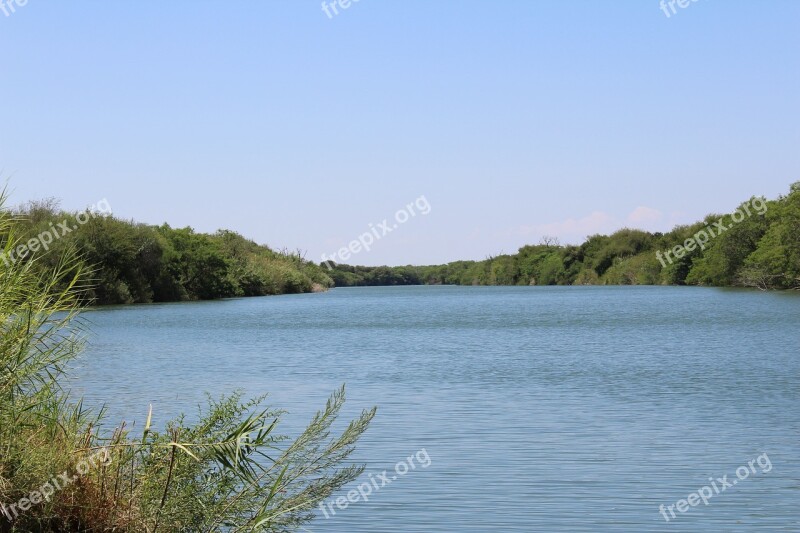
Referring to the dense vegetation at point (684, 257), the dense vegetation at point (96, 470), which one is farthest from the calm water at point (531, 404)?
the dense vegetation at point (684, 257)

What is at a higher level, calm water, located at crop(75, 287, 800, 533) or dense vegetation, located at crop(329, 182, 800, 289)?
dense vegetation, located at crop(329, 182, 800, 289)

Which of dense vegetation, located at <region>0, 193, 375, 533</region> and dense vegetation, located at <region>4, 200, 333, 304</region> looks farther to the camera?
dense vegetation, located at <region>4, 200, 333, 304</region>

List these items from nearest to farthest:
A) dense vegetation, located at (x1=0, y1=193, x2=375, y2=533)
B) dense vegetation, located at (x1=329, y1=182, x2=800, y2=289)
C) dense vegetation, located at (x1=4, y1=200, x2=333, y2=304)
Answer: dense vegetation, located at (x1=0, y1=193, x2=375, y2=533) → dense vegetation, located at (x1=4, y1=200, x2=333, y2=304) → dense vegetation, located at (x1=329, y1=182, x2=800, y2=289)

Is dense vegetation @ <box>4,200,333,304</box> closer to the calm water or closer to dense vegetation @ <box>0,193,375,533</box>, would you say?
Result: the calm water

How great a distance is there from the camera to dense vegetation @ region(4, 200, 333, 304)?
232 ft

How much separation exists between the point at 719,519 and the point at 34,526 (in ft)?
24.6

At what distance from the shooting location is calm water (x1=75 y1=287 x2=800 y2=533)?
11.5 m

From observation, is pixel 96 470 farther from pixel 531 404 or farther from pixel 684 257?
pixel 684 257

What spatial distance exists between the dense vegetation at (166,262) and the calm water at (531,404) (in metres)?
22.0

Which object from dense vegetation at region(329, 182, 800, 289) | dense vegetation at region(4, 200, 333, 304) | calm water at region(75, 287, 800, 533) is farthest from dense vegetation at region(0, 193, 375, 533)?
dense vegetation at region(329, 182, 800, 289)

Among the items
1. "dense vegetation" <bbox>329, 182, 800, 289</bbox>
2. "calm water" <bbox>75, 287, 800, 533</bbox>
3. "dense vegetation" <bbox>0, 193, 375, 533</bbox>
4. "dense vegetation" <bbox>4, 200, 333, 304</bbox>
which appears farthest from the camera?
"dense vegetation" <bbox>329, 182, 800, 289</bbox>

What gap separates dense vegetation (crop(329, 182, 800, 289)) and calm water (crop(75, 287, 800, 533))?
36.0m

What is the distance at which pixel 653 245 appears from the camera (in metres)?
135

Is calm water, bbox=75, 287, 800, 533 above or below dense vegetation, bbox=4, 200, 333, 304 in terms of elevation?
below
